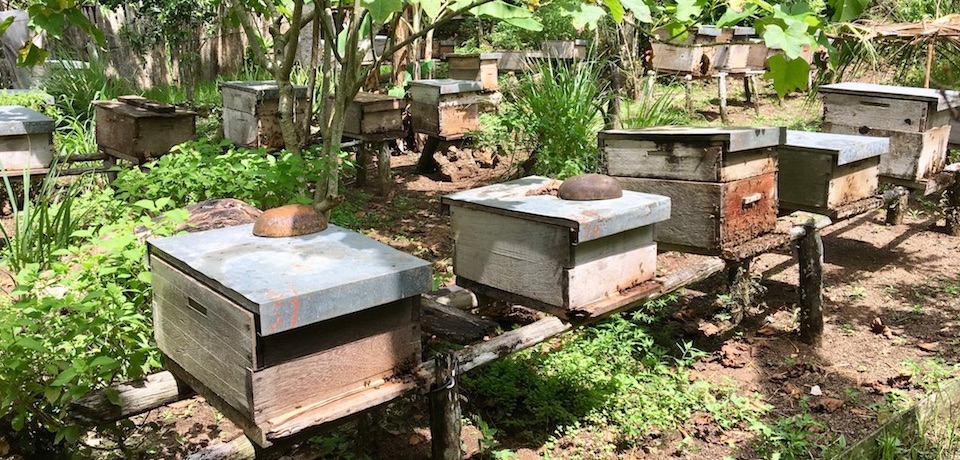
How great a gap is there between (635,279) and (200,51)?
38.2 feet

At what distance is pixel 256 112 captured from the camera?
678 centimetres

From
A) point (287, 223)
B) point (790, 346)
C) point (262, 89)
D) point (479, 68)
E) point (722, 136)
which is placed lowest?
point (790, 346)

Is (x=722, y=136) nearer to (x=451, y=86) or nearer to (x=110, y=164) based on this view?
(x=451, y=86)

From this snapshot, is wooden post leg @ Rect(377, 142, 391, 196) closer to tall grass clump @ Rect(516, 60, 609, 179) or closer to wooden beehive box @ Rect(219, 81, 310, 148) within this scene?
wooden beehive box @ Rect(219, 81, 310, 148)

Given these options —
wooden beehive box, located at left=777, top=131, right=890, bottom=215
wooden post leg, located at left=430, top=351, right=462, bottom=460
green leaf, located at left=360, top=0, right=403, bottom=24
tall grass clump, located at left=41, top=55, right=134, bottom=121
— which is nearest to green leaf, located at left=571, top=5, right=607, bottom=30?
green leaf, located at left=360, top=0, right=403, bottom=24

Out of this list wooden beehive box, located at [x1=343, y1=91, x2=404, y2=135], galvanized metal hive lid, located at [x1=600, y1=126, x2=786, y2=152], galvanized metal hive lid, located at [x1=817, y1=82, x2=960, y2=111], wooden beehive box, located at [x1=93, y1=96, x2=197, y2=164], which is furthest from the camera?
wooden beehive box, located at [x1=343, y1=91, x2=404, y2=135]

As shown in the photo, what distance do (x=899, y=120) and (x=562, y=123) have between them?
2.75 m

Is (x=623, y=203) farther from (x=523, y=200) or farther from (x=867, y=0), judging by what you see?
(x=867, y=0)

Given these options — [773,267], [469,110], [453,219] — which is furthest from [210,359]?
[469,110]

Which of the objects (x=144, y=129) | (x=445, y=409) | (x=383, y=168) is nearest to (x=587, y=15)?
(x=445, y=409)

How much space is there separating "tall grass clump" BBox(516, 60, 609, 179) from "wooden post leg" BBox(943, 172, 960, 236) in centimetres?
308

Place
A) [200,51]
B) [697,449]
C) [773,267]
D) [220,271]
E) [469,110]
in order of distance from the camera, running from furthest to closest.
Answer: [200,51] < [469,110] < [773,267] < [697,449] < [220,271]

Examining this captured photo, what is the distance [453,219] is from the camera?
3.46 meters

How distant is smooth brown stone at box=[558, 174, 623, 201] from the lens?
3.27 m
